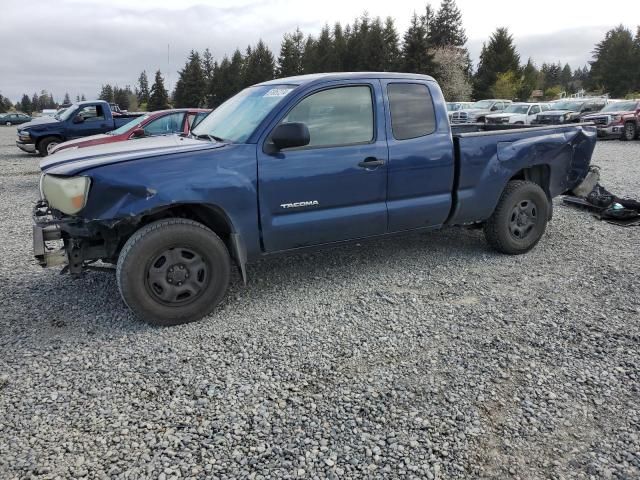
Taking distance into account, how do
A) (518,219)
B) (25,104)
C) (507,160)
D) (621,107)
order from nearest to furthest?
(507,160)
(518,219)
(621,107)
(25,104)

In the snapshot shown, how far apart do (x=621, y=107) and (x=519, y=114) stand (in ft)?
15.7

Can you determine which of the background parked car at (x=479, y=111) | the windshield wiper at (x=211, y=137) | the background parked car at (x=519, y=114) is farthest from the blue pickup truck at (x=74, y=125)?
the background parked car at (x=479, y=111)

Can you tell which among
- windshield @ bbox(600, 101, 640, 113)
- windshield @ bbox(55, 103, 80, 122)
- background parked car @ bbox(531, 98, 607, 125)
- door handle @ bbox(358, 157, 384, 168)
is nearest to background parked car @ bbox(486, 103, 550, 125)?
background parked car @ bbox(531, 98, 607, 125)

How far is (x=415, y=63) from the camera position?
47469 millimetres

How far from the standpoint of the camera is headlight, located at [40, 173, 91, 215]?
3.60m

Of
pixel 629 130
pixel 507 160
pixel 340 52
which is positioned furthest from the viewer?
pixel 340 52

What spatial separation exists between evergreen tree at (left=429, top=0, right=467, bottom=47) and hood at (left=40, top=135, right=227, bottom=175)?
68.3m

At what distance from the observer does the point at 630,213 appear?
23.0 feet

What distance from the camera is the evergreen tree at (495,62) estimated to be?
55.7m

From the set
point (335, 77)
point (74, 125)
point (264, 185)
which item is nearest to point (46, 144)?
point (74, 125)

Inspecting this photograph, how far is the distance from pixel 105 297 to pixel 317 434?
8.73ft

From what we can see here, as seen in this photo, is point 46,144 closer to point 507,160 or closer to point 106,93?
point 507,160

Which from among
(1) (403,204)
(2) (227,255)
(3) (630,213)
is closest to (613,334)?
(1) (403,204)

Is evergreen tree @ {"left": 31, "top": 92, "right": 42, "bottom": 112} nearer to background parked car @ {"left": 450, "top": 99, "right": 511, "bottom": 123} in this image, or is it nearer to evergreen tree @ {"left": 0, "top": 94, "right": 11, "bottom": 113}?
evergreen tree @ {"left": 0, "top": 94, "right": 11, "bottom": 113}
